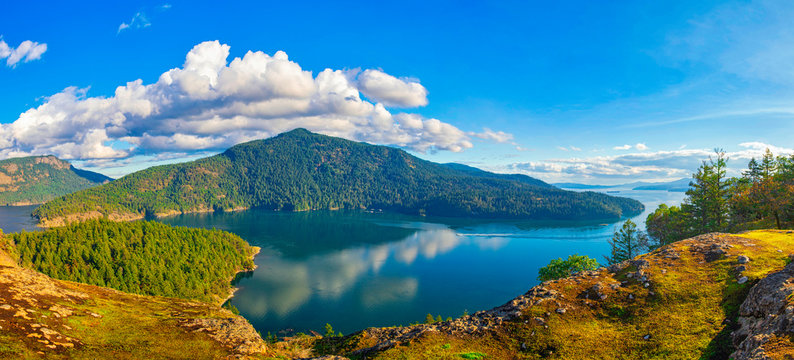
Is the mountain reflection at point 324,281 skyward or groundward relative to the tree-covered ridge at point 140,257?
groundward

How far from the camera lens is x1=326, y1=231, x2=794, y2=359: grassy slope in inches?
705

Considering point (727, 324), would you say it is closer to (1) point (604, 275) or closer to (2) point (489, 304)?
(1) point (604, 275)

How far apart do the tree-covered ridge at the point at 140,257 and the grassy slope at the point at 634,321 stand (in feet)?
354

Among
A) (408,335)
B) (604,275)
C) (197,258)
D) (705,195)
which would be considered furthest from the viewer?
(197,258)

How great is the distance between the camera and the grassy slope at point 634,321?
17906 mm

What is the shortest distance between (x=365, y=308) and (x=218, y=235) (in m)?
110

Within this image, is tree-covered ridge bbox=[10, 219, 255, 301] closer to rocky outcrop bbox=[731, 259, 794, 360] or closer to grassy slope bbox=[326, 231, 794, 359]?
grassy slope bbox=[326, 231, 794, 359]

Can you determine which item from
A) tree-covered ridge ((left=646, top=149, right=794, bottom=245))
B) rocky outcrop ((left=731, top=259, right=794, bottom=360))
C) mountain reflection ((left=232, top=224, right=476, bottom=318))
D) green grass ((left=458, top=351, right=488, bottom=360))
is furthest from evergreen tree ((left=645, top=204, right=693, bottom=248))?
mountain reflection ((left=232, top=224, right=476, bottom=318))

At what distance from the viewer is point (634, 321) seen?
20.2 m

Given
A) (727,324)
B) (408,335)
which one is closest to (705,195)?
(727,324)

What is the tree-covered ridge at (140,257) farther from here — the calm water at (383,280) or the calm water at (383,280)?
the calm water at (383,280)

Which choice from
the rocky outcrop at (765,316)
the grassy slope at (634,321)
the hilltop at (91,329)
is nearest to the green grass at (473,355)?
the grassy slope at (634,321)

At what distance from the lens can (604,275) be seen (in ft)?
85.9

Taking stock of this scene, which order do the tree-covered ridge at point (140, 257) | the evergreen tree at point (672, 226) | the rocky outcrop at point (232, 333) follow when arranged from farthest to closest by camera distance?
the tree-covered ridge at point (140, 257) < the evergreen tree at point (672, 226) < the rocky outcrop at point (232, 333)
